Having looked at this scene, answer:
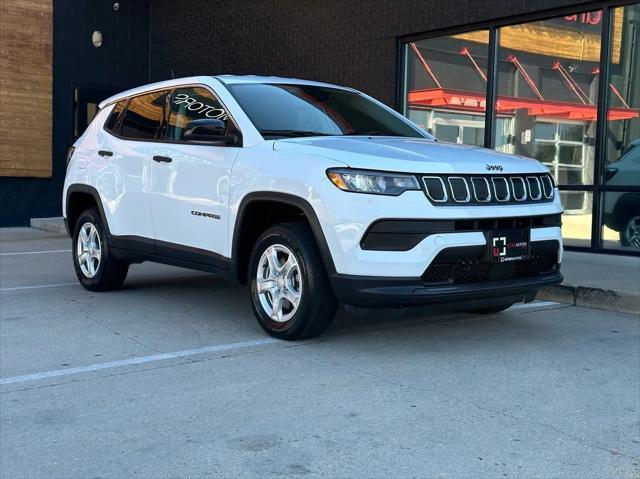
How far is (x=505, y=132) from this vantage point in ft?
34.8

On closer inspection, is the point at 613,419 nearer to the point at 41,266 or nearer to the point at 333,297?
the point at 333,297

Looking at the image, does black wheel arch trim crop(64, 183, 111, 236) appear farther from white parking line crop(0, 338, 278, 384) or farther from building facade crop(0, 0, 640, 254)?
building facade crop(0, 0, 640, 254)

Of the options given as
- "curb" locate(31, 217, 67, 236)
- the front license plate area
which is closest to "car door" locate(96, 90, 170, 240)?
the front license plate area

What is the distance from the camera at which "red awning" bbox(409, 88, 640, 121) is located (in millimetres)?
9602

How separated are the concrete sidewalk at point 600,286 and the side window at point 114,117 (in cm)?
426

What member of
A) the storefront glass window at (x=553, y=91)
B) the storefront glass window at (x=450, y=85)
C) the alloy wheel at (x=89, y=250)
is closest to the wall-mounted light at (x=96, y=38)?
the storefront glass window at (x=450, y=85)

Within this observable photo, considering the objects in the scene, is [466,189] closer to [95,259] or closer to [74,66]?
[95,259]

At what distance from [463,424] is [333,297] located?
1.53 meters

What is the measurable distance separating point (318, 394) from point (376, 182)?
134 cm

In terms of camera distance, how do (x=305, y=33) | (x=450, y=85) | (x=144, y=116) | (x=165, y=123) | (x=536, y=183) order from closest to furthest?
(x=536, y=183) < (x=165, y=123) < (x=144, y=116) < (x=450, y=85) < (x=305, y=33)

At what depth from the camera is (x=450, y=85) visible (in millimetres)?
11156

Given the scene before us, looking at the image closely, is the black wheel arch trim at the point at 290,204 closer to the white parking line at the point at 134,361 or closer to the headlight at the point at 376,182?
the headlight at the point at 376,182

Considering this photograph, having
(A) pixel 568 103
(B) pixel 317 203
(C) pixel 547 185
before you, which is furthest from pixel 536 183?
(A) pixel 568 103

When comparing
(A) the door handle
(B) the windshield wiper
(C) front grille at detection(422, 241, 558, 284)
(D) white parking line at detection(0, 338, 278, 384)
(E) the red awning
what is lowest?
(D) white parking line at detection(0, 338, 278, 384)
